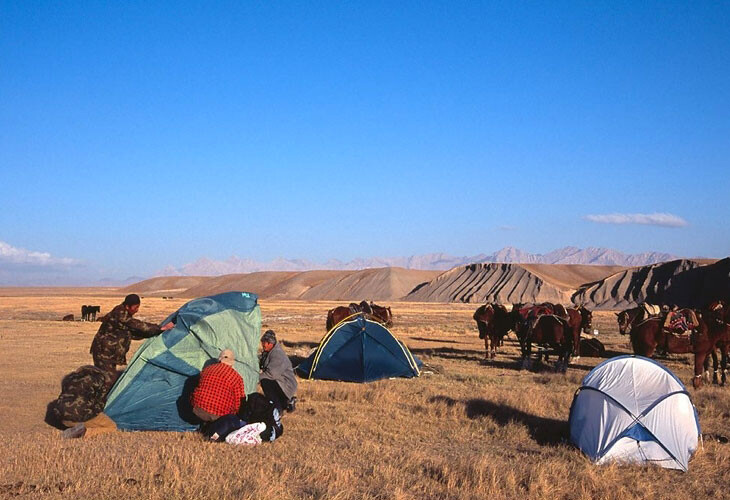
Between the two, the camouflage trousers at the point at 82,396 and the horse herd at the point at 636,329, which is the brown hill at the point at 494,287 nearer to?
the horse herd at the point at 636,329

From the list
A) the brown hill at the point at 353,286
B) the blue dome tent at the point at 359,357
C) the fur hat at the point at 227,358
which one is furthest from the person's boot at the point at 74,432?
the brown hill at the point at 353,286

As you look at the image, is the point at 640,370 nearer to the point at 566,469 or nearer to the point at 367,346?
the point at 566,469

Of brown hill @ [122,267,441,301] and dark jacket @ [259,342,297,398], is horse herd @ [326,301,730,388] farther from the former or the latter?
brown hill @ [122,267,441,301]

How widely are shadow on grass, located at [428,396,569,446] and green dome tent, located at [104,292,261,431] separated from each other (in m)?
3.79

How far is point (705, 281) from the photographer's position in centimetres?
7456

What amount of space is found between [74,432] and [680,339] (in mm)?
13201

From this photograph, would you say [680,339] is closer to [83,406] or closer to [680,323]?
[680,323]

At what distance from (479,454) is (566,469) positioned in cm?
132

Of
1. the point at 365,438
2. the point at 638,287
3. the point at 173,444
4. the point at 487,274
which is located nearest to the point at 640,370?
the point at 365,438

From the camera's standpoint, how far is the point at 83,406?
10172 millimetres

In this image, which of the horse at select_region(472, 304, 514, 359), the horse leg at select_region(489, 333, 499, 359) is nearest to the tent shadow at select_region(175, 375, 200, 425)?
the horse at select_region(472, 304, 514, 359)

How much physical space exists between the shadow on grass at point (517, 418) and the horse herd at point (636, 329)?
5.76 metres

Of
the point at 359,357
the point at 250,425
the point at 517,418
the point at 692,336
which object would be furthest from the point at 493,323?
the point at 250,425

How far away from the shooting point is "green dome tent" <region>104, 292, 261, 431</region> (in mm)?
10625
